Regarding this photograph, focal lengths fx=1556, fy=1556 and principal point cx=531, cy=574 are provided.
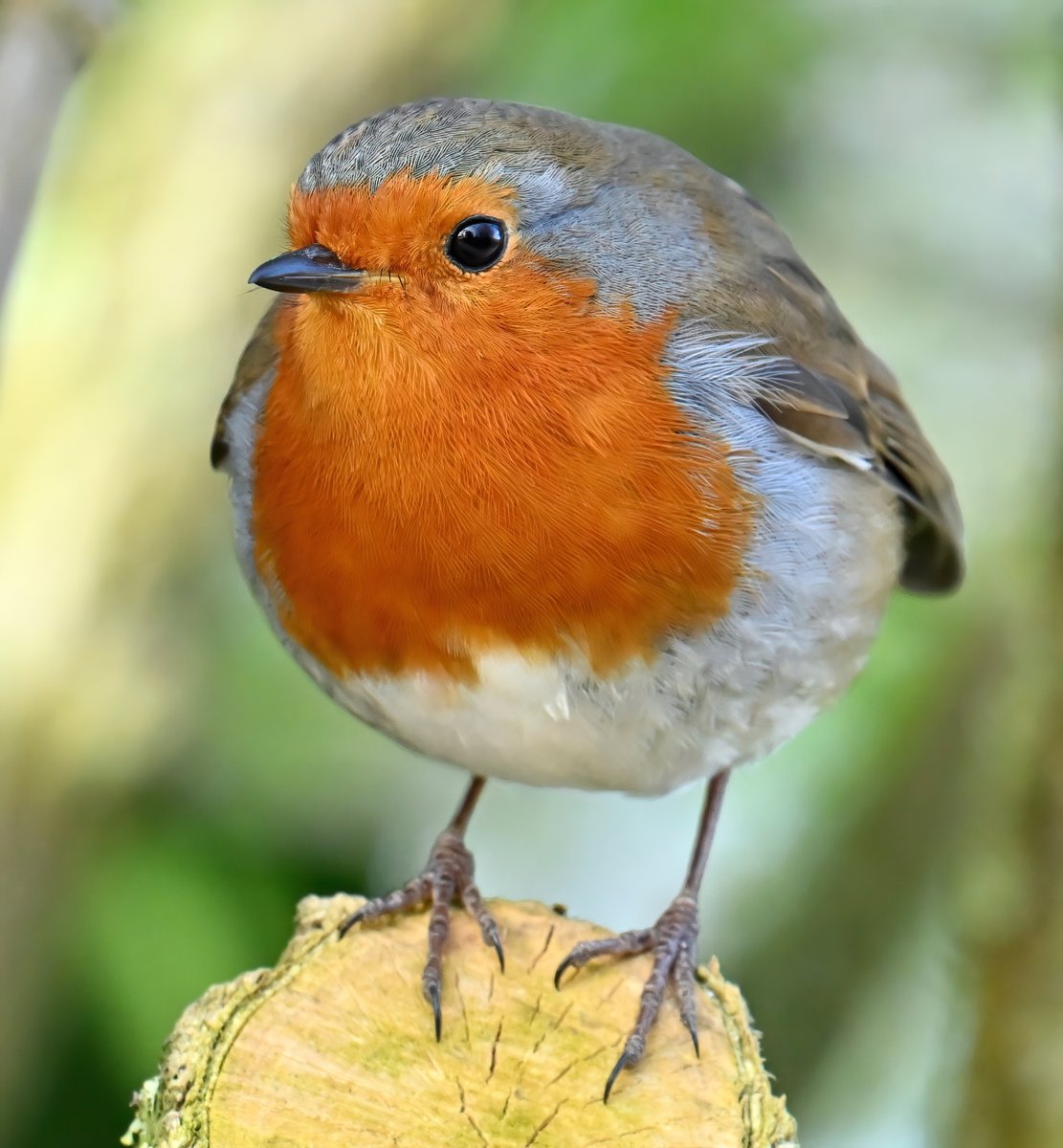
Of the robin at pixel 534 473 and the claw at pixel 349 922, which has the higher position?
the robin at pixel 534 473

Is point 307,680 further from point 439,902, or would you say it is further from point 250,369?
point 439,902

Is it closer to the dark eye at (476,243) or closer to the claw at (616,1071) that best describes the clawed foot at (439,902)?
the claw at (616,1071)

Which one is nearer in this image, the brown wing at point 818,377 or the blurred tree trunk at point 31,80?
the blurred tree trunk at point 31,80

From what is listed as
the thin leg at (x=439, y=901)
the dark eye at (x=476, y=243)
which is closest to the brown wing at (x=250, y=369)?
the dark eye at (x=476, y=243)

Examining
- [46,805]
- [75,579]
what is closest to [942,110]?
[75,579]

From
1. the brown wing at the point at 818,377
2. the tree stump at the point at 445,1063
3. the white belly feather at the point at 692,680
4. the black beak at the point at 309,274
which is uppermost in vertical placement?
the brown wing at the point at 818,377

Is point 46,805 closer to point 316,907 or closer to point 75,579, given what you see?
point 75,579

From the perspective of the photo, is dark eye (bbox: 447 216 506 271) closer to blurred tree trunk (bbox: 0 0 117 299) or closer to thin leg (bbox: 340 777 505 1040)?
blurred tree trunk (bbox: 0 0 117 299)

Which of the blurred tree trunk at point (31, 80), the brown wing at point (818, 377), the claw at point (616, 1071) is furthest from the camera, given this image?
the brown wing at point (818, 377)
